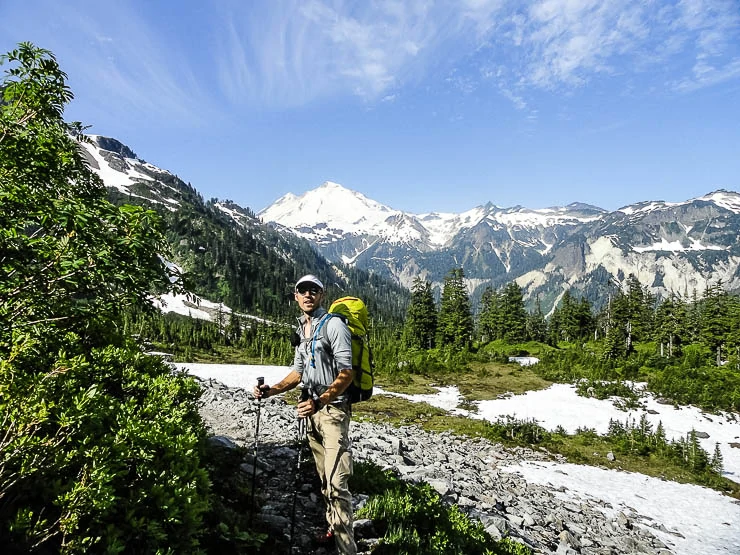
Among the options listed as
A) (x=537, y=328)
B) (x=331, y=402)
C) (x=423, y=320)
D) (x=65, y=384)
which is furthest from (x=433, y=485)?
(x=537, y=328)

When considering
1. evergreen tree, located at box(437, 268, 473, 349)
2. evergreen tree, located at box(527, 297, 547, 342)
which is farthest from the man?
evergreen tree, located at box(527, 297, 547, 342)

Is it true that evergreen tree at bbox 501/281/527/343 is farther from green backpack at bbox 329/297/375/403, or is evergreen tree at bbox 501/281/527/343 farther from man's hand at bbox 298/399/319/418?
man's hand at bbox 298/399/319/418

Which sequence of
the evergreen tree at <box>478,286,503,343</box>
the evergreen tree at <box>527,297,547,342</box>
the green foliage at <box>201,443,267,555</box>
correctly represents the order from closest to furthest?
the green foliage at <box>201,443,267,555</box>, the evergreen tree at <box>478,286,503,343</box>, the evergreen tree at <box>527,297,547,342</box>

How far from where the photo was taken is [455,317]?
6144 centimetres

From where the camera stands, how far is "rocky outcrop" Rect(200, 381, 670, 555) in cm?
691

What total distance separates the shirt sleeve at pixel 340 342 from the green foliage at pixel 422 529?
3020 mm

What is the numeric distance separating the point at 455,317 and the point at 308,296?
58184 millimetres

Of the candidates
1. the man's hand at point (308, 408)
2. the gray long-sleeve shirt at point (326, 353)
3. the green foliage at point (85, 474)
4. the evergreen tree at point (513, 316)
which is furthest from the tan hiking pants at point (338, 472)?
the evergreen tree at point (513, 316)

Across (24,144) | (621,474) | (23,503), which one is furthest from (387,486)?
(621,474)

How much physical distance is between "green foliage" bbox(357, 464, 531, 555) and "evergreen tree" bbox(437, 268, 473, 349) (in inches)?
2086

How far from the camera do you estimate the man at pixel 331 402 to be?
4805mm

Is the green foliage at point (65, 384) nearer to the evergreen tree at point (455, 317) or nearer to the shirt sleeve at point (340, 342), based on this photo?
the shirt sleeve at point (340, 342)

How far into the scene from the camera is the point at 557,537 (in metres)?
10.2

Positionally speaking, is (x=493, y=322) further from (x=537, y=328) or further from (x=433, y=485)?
(x=433, y=485)
